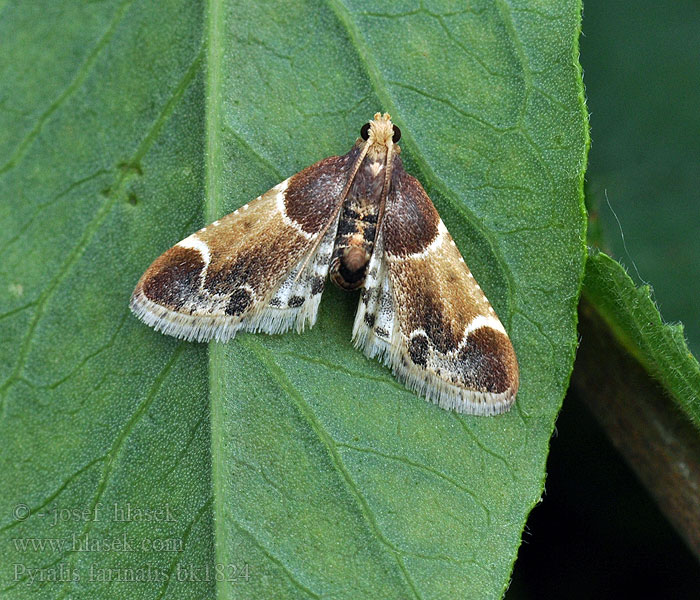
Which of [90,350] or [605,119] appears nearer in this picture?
[90,350]

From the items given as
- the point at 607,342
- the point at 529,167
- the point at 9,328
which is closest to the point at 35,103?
the point at 9,328

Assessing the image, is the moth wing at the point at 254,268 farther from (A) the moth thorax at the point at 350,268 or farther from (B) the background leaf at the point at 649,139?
(B) the background leaf at the point at 649,139

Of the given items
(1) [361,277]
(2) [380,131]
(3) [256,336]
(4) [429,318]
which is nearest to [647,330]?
(4) [429,318]

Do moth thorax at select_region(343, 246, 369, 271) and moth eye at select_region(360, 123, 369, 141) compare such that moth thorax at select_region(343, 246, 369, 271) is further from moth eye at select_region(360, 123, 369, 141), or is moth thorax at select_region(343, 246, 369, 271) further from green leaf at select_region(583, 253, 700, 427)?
green leaf at select_region(583, 253, 700, 427)

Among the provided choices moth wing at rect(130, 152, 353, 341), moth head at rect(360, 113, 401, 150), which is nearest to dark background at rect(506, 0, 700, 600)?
moth head at rect(360, 113, 401, 150)

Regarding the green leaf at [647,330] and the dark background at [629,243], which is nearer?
the green leaf at [647,330]

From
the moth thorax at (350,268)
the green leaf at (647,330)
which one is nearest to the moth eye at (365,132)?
the moth thorax at (350,268)

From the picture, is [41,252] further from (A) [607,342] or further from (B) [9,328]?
(A) [607,342]
